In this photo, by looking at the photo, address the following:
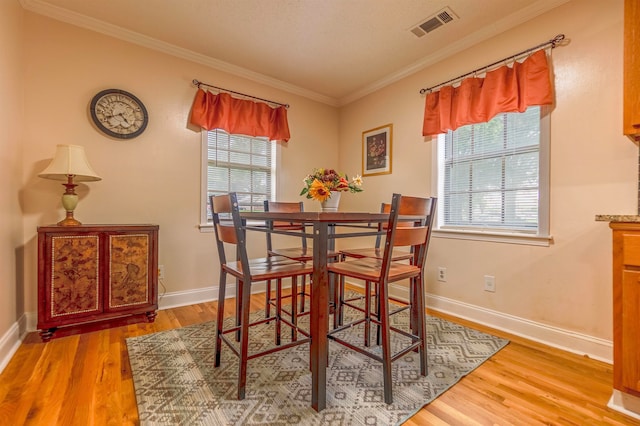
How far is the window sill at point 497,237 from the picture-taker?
2154mm

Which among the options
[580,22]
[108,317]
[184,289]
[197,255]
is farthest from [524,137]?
[108,317]

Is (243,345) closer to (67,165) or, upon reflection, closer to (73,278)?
(73,278)

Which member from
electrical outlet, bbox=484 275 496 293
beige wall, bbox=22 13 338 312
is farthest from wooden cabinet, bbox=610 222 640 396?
beige wall, bbox=22 13 338 312

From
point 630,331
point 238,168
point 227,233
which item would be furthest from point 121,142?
point 630,331

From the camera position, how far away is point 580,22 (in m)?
2.00

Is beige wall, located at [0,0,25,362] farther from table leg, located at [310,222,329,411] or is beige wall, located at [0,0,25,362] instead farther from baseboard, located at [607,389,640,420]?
baseboard, located at [607,389,640,420]

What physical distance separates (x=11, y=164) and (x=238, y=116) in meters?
1.84

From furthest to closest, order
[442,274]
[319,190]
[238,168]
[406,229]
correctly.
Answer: [238,168], [442,274], [319,190], [406,229]

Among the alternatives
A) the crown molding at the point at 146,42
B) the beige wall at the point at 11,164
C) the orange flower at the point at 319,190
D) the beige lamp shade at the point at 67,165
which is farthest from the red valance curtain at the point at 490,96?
the beige wall at the point at 11,164

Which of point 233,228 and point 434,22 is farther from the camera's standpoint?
point 434,22

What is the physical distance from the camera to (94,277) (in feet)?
7.22

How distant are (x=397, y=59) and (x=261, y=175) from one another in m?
1.92

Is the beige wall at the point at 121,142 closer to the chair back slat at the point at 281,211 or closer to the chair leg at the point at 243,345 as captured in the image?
the chair back slat at the point at 281,211

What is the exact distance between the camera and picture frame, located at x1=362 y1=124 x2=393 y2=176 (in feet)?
11.0
